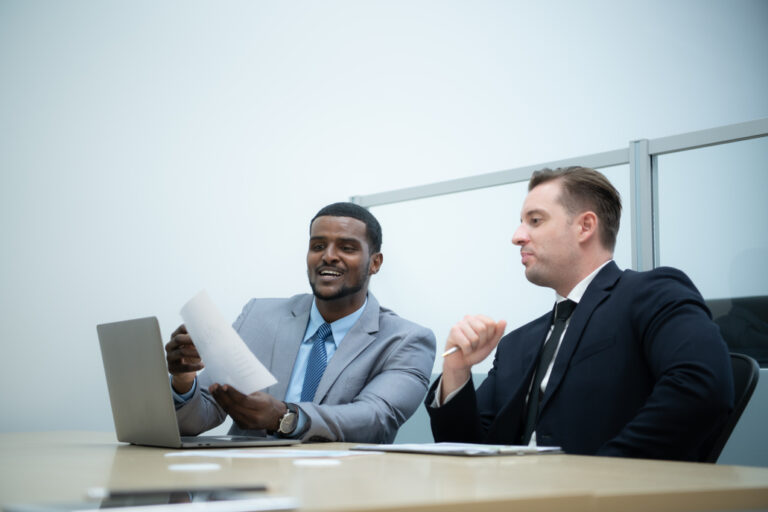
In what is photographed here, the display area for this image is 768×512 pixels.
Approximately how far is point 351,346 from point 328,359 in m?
0.10

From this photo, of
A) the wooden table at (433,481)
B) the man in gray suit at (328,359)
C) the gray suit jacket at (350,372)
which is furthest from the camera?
the gray suit jacket at (350,372)

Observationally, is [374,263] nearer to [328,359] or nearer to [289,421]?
[328,359]

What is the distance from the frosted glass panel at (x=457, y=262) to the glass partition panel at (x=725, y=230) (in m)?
0.27

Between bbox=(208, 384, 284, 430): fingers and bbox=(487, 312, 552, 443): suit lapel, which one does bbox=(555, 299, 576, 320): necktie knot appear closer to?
bbox=(487, 312, 552, 443): suit lapel

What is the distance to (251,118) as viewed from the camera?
3.47 m

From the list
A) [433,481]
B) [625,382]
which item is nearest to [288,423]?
[625,382]

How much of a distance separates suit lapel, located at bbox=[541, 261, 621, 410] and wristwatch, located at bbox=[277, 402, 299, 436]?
559mm

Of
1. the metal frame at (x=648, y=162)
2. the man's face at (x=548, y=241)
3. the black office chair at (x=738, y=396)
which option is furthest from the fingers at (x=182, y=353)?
the metal frame at (x=648, y=162)

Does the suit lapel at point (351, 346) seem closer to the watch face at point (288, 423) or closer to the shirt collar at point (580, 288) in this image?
the watch face at point (288, 423)

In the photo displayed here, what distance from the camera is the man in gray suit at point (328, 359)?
1723 millimetres

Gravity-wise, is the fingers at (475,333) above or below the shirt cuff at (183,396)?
above

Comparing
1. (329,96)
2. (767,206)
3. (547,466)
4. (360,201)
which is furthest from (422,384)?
(329,96)

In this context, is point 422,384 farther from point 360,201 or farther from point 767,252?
point 360,201

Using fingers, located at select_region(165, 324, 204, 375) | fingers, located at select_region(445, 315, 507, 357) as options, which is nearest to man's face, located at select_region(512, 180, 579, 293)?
fingers, located at select_region(445, 315, 507, 357)
